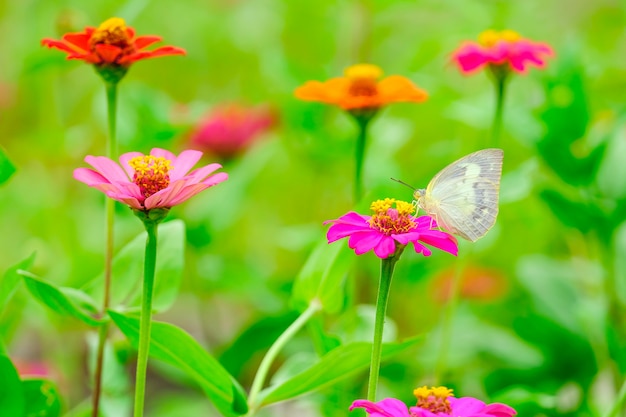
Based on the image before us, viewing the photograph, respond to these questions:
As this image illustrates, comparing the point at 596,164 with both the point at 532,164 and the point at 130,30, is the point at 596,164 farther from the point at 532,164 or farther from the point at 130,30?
the point at 130,30

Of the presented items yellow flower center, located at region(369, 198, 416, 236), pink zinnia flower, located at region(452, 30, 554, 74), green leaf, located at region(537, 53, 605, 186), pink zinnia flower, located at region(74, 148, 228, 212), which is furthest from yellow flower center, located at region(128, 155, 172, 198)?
green leaf, located at region(537, 53, 605, 186)

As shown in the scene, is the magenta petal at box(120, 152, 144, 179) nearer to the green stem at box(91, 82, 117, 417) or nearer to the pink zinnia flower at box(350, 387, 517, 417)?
the green stem at box(91, 82, 117, 417)

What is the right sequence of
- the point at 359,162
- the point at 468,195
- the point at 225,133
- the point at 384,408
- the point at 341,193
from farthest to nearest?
the point at 341,193
the point at 225,133
the point at 359,162
the point at 468,195
the point at 384,408

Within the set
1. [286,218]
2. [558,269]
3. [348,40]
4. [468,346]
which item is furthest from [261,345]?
[348,40]

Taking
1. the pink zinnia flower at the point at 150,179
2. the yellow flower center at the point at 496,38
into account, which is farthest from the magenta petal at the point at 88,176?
the yellow flower center at the point at 496,38

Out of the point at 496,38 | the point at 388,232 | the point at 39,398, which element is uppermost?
the point at 496,38

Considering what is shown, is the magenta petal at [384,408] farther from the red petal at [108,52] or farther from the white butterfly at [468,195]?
the red petal at [108,52]

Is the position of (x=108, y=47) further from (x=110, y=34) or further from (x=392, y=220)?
(x=392, y=220)

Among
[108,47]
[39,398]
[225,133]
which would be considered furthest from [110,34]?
[225,133]
